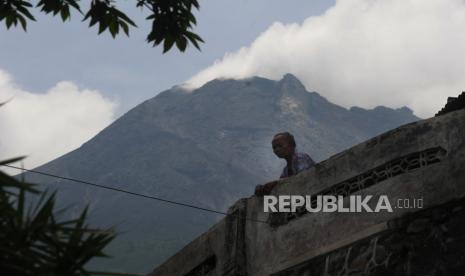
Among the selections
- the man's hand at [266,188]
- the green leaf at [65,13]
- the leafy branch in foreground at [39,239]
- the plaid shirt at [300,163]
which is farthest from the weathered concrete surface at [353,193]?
the leafy branch in foreground at [39,239]

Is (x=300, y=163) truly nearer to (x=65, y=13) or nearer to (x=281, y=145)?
(x=281, y=145)

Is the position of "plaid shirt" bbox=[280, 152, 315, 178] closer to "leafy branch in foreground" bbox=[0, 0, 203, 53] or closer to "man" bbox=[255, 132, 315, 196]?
"man" bbox=[255, 132, 315, 196]

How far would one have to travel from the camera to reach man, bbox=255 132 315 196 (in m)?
10.5

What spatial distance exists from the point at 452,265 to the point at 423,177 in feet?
3.51

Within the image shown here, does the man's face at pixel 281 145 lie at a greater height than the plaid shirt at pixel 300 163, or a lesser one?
greater

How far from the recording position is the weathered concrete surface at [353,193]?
8.49 meters

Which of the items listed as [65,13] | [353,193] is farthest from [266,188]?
[65,13]

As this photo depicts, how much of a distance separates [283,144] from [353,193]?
151cm

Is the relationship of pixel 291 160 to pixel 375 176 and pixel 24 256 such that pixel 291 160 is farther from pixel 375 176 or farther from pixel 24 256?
pixel 24 256

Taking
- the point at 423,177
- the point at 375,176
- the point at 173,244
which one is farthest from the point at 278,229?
the point at 173,244

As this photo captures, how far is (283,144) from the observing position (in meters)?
10.5

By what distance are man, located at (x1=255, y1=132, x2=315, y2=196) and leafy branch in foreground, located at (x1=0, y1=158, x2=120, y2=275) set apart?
19.7 feet

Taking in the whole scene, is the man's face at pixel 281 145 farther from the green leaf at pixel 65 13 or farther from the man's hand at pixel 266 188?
the green leaf at pixel 65 13

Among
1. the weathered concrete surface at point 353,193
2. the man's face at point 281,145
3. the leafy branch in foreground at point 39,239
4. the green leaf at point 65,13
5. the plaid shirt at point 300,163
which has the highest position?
the green leaf at point 65,13
